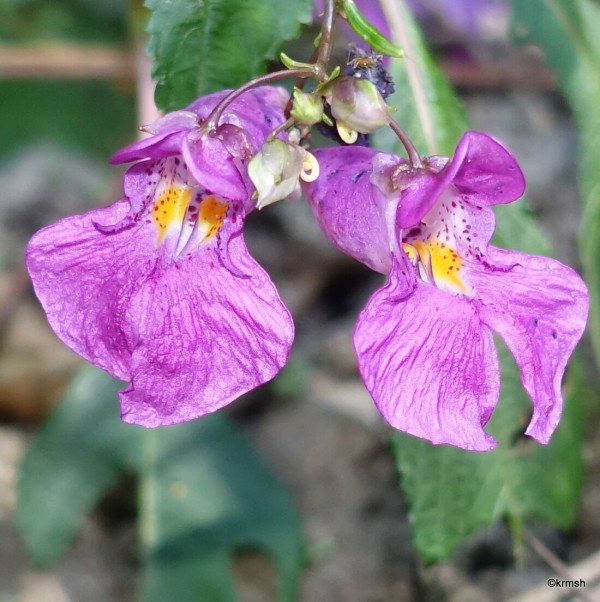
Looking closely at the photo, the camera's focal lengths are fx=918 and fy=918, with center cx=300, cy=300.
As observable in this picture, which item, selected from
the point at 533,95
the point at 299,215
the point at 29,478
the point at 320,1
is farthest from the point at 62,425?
the point at 533,95

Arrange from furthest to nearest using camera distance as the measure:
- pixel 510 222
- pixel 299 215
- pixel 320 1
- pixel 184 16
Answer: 1. pixel 299 215
2. pixel 320 1
3. pixel 510 222
4. pixel 184 16

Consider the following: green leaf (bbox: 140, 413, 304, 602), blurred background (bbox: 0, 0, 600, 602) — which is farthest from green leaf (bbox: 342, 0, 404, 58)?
green leaf (bbox: 140, 413, 304, 602)

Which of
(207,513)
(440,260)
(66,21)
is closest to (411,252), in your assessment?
(440,260)

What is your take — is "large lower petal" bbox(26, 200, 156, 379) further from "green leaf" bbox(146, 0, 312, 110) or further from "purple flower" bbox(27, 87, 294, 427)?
"green leaf" bbox(146, 0, 312, 110)

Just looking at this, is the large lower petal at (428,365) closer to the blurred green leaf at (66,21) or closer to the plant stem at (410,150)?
the plant stem at (410,150)

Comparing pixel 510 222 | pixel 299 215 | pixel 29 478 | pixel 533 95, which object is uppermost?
pixel 510 222

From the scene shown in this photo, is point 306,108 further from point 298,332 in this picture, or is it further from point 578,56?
point 298,332

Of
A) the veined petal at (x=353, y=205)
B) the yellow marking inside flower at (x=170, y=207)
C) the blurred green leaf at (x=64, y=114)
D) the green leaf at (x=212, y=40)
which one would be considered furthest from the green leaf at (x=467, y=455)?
the blurred green leaf at (x=64, y=114)

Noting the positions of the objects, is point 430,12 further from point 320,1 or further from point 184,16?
point 184,16
